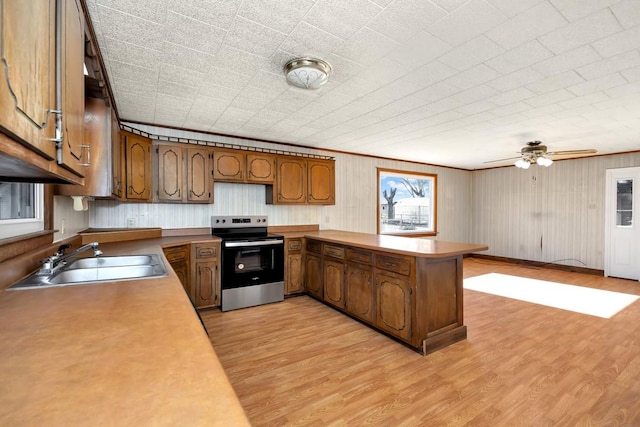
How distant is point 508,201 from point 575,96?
183 inches

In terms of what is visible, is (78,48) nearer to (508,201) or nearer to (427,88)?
(427,88)

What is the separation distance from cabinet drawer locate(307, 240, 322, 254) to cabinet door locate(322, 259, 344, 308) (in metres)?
0.22

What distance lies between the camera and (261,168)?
14.0 feet

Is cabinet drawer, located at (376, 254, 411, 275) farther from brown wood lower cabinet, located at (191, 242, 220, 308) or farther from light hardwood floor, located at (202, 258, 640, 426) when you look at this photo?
brown wood lower cabinet, located at (191, 242, 220, 308)

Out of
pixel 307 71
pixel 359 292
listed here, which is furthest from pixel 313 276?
pixel 307 71

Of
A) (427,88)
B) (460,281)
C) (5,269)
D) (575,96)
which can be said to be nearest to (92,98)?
(5,269)

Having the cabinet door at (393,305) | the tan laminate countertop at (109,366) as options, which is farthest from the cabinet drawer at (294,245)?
the tan laminate countertop at (109,366)

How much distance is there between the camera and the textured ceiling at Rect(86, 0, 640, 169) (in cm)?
167

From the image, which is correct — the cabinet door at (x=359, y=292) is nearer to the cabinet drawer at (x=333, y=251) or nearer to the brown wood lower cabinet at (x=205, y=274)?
the cabinet drawer at (x=333, y=251)

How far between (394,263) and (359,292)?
0.66 metres

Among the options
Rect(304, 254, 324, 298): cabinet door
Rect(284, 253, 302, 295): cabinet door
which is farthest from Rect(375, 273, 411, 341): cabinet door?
Rect(284, 253, 302, 295): cabinet door

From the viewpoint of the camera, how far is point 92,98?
217cm

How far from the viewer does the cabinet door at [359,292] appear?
10.2 ft

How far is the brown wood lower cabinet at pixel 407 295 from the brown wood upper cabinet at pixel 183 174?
77.4 inches
